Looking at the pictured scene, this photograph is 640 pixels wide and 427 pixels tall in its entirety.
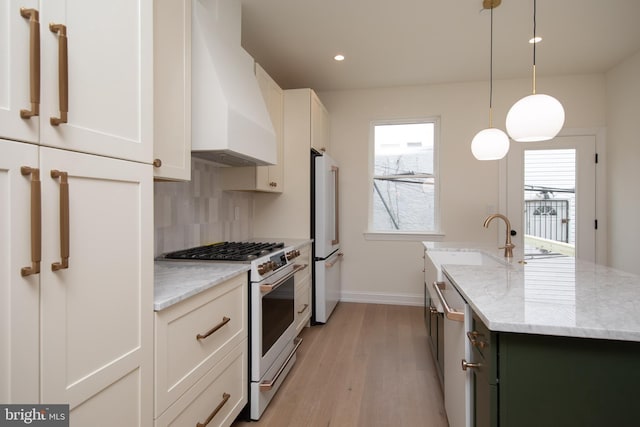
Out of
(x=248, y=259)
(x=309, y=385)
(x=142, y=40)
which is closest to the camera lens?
(x=142, y=40)

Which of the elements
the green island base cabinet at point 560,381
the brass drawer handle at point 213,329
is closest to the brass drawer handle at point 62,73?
the brass drawer handle at point 213,329

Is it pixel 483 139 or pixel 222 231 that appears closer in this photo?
pixel 483 139

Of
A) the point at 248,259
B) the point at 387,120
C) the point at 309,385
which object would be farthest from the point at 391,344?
the point at 387,120

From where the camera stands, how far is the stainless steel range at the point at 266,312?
6.02 ft

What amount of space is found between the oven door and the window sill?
1897mm

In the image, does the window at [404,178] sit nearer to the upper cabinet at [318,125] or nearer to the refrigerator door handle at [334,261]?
the refrigerator door handle at [334,261]

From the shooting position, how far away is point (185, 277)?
152cm

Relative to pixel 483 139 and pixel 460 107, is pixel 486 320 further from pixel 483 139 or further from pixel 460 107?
pixel 460 107

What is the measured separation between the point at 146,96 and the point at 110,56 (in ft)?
0.51

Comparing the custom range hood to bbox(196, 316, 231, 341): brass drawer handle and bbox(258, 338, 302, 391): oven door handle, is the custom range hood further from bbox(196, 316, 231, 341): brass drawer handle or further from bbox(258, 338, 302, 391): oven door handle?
bbox(258, 338, 302, 391): oven door handle

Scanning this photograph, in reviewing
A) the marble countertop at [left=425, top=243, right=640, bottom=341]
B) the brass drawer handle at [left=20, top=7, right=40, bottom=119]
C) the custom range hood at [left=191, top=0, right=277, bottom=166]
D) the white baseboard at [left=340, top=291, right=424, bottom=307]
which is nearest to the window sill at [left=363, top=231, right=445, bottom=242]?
the white baseboard at [left=340, top=291, right=424, bottom=307]

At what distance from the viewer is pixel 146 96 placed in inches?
43.9

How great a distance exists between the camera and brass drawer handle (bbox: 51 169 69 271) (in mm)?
807

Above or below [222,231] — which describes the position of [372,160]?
above
